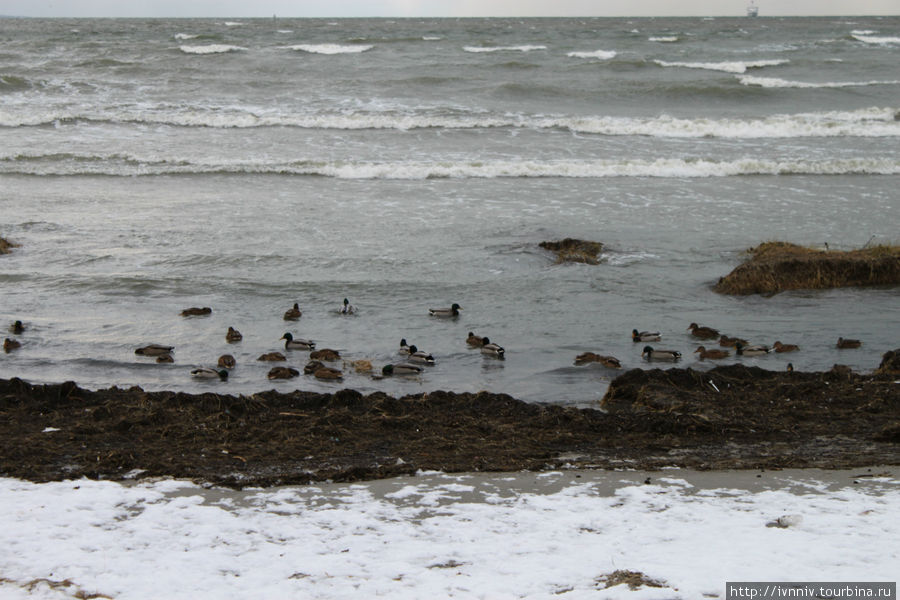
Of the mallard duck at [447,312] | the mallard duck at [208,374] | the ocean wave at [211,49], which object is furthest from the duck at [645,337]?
the ocean wave at [211,49]

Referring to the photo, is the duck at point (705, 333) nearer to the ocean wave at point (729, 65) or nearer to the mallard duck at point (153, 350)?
the mallard duck at point (153, 350)

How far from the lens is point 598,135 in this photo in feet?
90.0

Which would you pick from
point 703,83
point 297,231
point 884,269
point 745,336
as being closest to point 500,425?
point 745,336

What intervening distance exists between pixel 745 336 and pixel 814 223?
693 cm

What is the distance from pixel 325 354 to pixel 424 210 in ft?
27.5

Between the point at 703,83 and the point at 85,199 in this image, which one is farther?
Answer: the point at 703,83

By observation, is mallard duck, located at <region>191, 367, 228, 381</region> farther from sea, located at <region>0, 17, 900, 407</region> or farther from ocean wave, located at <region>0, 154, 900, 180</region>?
ocean wave, located at <region>0, 154, 900, 180</region>

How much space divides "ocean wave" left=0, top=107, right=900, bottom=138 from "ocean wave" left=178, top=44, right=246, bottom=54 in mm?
16563

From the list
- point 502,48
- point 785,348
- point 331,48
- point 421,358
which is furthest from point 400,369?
point 502,48

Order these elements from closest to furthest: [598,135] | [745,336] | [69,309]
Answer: [745,336] < [69,309] < [598,135]

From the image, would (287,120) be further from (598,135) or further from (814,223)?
(814,223)

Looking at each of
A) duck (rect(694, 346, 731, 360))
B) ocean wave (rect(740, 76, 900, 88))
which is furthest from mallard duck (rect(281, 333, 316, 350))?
ocean wave (rect(740, 76, 900, 88))

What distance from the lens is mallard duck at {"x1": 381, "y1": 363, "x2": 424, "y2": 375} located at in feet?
32.4

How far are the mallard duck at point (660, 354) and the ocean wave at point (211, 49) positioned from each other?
130 feet
